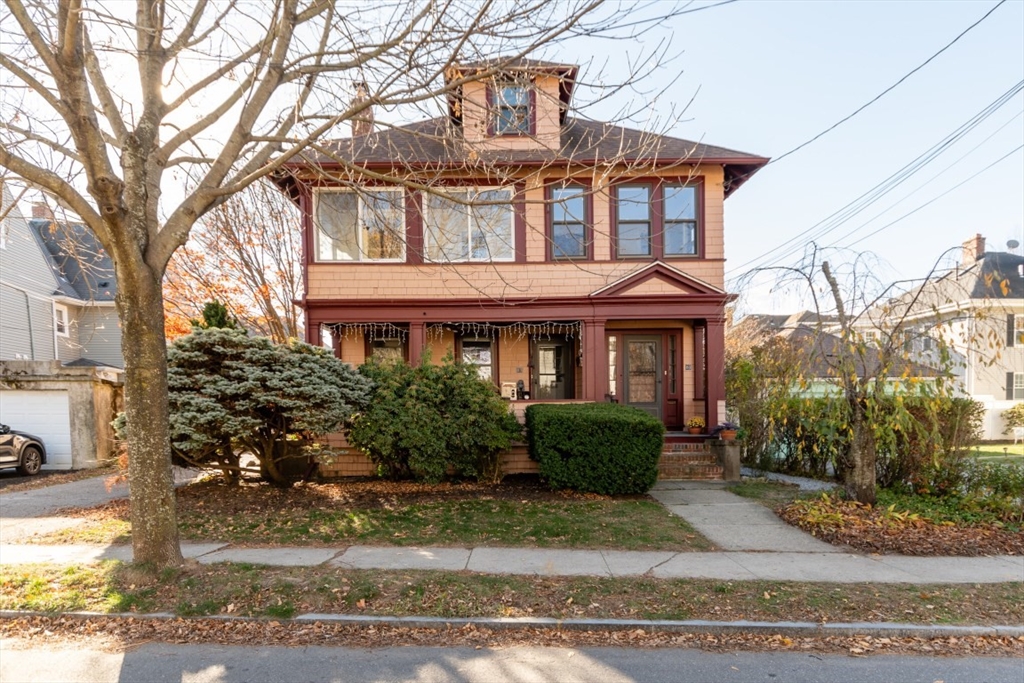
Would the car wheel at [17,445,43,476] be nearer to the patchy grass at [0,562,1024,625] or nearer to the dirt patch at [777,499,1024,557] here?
the patchy grass at [0,562,1024,625]

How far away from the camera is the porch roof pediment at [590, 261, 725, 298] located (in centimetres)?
1095

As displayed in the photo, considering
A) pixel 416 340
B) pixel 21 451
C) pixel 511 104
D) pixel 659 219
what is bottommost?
pixel 21 451

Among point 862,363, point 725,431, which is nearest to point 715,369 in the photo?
point 725,431

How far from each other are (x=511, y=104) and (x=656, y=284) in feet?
15.7

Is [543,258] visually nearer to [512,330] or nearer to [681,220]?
[512,330]

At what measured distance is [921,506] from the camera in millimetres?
7137

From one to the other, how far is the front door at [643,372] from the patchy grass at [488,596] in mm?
7555

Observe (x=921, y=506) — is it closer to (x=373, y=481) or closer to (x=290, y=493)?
(x=373, y=481)

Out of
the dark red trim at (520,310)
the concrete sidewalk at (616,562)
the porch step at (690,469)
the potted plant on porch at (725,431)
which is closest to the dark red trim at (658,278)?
the dark red trim at (520,310)

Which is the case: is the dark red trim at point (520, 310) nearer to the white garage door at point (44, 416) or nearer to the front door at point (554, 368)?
the front door at point (554, 368)

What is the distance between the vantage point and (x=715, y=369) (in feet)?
36.4

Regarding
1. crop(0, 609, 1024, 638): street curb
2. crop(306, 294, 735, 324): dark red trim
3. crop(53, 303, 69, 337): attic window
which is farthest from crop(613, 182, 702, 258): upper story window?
crop(53, 303, 69, 337): attic window

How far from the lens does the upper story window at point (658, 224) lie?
1141cm

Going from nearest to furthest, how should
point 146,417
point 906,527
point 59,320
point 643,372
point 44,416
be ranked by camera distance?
point 146,417 < point 906,527 < point 44,416 < point 643,372 < point 59,320
